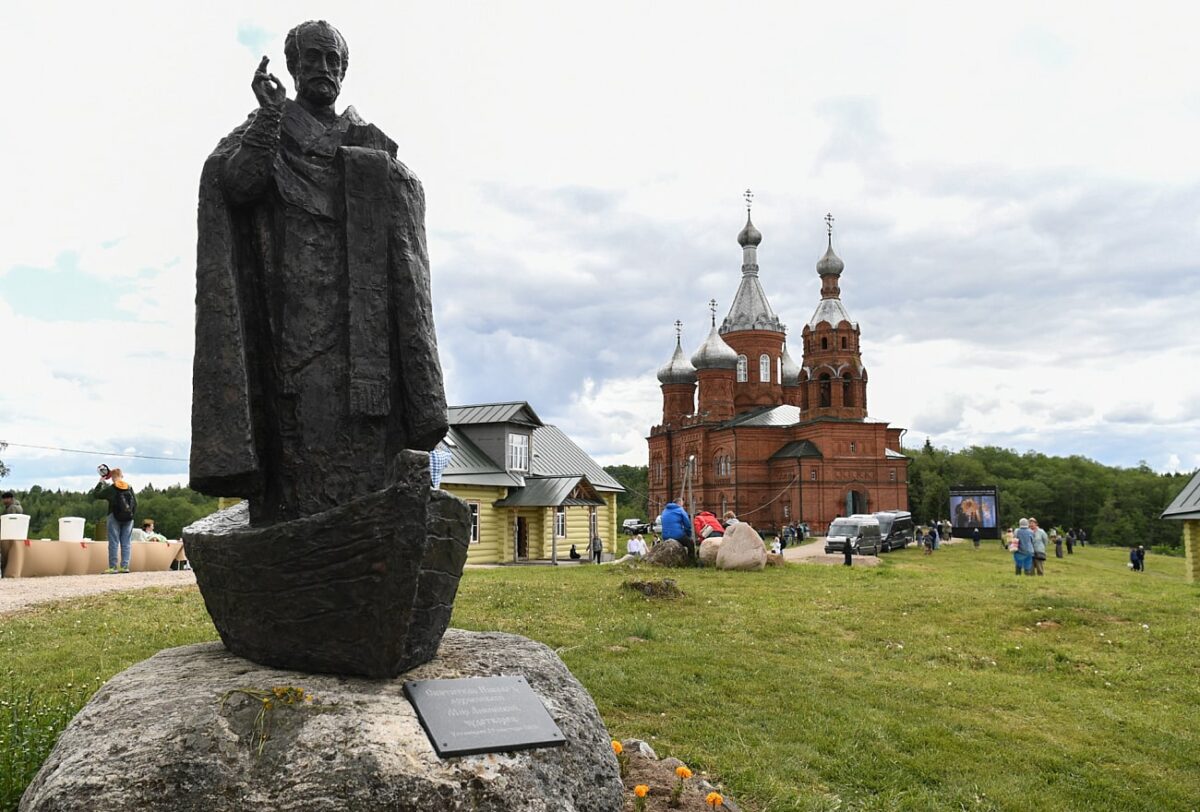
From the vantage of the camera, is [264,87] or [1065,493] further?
[1065,493]

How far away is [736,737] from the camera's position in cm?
650

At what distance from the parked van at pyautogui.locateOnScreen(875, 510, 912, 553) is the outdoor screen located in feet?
17.4

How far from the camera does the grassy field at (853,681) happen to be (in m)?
5.83

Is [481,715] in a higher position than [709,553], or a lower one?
higher

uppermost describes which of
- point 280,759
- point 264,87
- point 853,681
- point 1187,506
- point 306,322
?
point 264,87

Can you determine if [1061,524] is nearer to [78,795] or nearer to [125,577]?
[125,577]

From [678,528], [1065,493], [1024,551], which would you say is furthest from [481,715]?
[1065,493]

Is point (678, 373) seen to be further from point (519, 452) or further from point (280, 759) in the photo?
point (280, 759)

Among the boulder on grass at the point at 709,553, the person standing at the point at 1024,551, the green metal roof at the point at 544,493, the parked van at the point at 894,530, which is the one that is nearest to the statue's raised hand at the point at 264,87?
the boulder on grass at the point at 709,553

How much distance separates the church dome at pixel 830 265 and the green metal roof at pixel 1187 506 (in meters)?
31.6

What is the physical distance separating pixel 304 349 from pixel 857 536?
30.8m

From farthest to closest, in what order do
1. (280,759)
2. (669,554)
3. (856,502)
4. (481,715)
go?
(856,502)
(669,554)
(481,715)
(280,759)

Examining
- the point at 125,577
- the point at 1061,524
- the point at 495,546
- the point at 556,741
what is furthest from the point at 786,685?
the point at 1061,524

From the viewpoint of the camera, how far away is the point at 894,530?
3694cm
